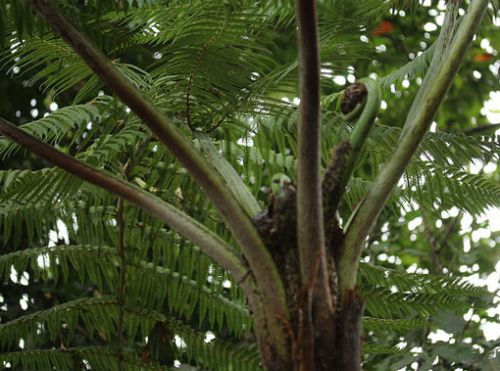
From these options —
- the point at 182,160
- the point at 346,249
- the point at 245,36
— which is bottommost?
the point at 346,249

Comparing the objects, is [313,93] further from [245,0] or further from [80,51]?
[245,0]

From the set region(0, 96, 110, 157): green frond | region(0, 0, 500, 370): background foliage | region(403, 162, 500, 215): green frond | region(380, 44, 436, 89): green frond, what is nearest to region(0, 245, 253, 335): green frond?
region(0, 0, 500, 370): background foliage

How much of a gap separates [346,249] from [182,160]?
0.23 meters

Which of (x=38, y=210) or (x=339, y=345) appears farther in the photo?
(x=38, y=210)

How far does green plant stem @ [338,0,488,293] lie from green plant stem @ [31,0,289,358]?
0.09 metres

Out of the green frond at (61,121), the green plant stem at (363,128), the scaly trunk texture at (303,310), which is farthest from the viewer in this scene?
the green frond at (61,121)

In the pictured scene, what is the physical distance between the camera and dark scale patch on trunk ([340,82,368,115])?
3.56 ft

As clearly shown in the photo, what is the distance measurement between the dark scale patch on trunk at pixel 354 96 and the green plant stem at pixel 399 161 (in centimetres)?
8

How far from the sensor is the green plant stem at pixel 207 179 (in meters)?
0.95

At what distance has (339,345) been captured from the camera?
0.92 metres

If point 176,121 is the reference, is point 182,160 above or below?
below

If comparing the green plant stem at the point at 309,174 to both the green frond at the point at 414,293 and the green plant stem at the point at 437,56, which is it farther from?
the green frond at the point at 414,293

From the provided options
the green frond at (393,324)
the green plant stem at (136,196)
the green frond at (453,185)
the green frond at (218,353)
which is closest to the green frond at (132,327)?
the green frond at (218,353)

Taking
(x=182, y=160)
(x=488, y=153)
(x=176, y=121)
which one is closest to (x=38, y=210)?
(x=176, y=121)
